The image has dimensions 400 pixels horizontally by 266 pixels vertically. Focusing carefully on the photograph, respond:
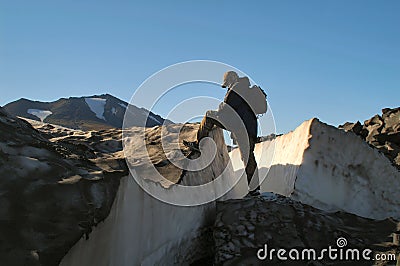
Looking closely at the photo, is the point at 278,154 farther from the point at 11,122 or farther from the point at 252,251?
the point at 11,122

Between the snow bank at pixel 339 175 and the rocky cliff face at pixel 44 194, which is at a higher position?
the snow bank at pixel 339 175

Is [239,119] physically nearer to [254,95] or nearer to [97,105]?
[254,95]

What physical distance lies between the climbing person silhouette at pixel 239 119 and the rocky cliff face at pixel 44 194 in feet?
8.22

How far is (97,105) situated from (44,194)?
Result: 42658mm

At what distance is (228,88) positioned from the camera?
650 centimetres

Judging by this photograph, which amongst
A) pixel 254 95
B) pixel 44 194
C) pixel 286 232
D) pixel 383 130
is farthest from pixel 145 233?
pixel 383 130

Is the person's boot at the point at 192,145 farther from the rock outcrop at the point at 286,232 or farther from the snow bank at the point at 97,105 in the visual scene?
the snow bank at the point at 97,105

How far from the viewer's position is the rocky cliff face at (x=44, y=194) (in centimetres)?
268

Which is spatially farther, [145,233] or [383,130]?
[383,130]

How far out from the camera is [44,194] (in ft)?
9.86

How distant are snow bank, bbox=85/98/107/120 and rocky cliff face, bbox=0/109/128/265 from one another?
118ft

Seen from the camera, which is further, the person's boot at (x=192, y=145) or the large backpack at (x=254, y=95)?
the large backpack at (x=254, y=95)

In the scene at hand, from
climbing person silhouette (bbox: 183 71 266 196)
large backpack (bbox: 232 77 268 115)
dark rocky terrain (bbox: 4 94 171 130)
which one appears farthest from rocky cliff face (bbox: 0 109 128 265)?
dark rocky terrain (bbox: 4 94 171 130)

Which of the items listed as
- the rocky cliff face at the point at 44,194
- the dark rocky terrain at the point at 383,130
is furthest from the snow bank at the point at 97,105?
the rocky cliff face at the point at 44,194
